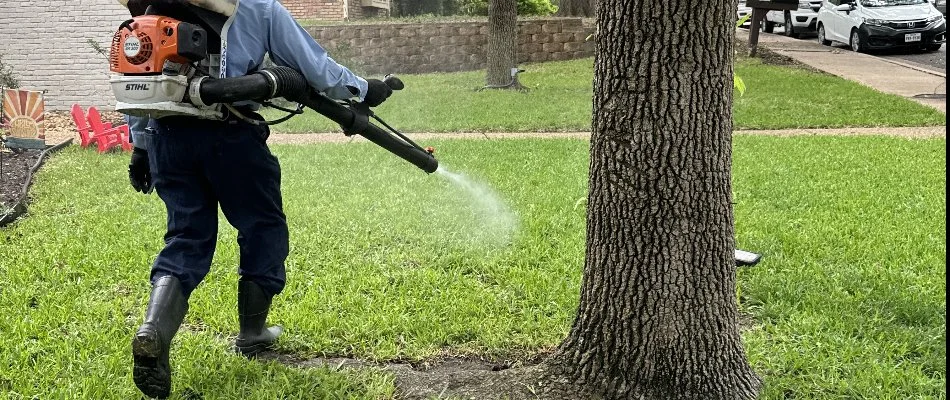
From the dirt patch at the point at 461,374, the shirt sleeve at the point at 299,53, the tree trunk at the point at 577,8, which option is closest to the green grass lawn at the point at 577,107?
the tree trunk at the point at 577,8

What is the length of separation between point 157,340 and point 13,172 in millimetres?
5535

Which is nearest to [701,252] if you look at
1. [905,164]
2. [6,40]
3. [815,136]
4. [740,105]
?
[905,164]

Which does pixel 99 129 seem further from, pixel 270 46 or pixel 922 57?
pixel 922 57

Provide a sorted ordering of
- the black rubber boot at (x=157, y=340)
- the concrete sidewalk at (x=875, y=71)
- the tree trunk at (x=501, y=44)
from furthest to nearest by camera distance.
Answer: the tree trunk at (x=501, y=44) → the concrete sidewalk at (x=875, y=71) → the black rubber boot at (x=157, y=340)

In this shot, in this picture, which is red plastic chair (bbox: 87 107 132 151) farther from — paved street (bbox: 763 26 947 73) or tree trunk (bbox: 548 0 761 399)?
paved street (bbox: 763 26 947 73)

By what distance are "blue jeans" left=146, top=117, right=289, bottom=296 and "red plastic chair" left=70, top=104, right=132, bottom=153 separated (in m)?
6.15

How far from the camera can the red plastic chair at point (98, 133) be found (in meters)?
8.71

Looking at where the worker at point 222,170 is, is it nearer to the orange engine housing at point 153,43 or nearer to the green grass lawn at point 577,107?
the orange engine housing at point 153,43

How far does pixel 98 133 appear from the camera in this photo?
344 inches

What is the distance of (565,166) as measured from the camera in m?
7.43

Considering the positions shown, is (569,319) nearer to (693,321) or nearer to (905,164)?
(693,321)

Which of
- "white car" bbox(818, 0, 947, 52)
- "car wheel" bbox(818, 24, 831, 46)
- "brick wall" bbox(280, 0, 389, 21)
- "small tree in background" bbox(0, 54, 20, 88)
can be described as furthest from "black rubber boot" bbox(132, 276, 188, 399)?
"car wheel" bbox(818, 24, 831, 46)

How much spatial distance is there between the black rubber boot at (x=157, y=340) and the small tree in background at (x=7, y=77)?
859 cm

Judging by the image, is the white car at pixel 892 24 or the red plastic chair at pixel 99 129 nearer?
the red plastic chair at pixel 99 129
